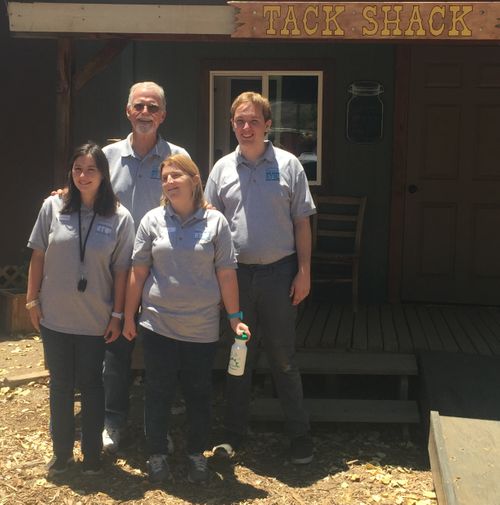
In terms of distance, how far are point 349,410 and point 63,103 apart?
9.51 ft

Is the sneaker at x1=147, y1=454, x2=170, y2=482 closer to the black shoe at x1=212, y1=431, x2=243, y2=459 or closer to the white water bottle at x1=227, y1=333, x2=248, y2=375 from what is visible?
the black shoe at x1=212, y1=431, x2=243, y2=459

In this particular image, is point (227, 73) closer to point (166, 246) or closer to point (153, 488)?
point (166, 246)

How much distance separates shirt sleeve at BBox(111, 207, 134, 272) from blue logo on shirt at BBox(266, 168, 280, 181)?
29.6 inches

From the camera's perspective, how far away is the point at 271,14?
443cm

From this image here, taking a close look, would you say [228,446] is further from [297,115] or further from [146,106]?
[297,115]

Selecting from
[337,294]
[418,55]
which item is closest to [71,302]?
[337,294]

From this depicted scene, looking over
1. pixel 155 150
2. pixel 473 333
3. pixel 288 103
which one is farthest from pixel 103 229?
pixel 288 103

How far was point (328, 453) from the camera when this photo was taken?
4.30 metres

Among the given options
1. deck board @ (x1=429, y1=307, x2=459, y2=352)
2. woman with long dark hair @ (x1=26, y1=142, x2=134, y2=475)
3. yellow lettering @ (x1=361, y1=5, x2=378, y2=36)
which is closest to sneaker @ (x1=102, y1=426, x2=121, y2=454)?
woman with long dark hair @ (x1=26, y1=142, x2=134, y2=475)

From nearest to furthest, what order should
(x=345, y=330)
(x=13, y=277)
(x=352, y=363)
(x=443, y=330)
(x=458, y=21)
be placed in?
(x=458, y=21) → (x=352, y=363) → (x=345, y=330) → (x=443, y=330) → (x=13, y=277)

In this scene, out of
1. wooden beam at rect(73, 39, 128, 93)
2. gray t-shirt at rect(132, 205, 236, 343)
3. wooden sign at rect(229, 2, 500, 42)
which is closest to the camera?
gray t-shirt at rect(132, 205, 236, 343)

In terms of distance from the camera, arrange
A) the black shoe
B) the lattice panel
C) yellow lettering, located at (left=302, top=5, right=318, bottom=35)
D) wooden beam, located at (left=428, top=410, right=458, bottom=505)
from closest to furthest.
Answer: wooden beam, located at (left=428, top=410, right=458, bottom=505)
the black shoe
yellow lettering, located at (left=302, top=5, right=318, bottom=35)
the lattice panel

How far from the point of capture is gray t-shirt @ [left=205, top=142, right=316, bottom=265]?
3.79 meters

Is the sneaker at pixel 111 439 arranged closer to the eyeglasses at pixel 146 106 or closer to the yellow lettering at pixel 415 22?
the eyeglasses at pixel 146 106
